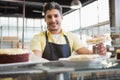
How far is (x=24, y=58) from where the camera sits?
29.4 inches

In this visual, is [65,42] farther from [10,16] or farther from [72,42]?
[10,16]

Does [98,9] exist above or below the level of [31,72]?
above

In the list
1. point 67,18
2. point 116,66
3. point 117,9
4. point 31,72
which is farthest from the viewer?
point 67,18

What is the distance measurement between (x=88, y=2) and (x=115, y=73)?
24.6ft

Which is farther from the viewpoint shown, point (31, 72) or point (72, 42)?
point (72, 42)

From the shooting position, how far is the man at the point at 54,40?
1.57m

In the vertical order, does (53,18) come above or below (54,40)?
above

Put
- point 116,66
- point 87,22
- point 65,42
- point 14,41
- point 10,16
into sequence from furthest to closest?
point 10,16, point 87,22, point 14,41, point 65,42, point 116,66

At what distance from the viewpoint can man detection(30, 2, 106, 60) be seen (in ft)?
5.14

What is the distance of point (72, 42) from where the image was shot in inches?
66.3

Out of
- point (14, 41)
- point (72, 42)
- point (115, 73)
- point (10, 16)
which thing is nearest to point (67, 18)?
point (10, 16)

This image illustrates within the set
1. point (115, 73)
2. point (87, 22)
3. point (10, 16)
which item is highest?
point (10, 16)

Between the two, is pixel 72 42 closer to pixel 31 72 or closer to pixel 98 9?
pixel 31 72

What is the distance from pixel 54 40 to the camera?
164cm
